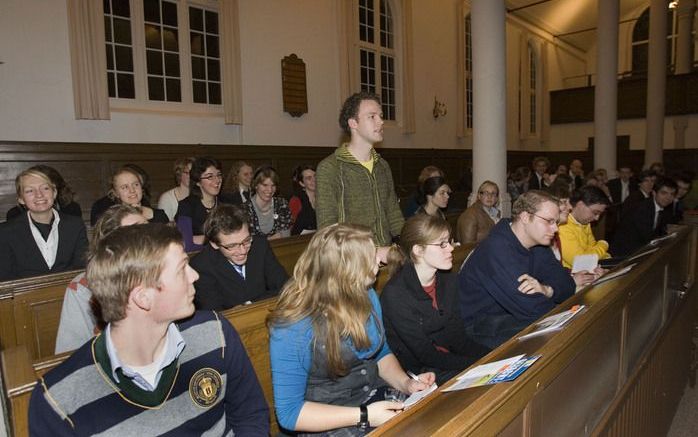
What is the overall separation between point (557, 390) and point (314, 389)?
890 mm

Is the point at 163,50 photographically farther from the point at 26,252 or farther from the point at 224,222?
the point at 224,222

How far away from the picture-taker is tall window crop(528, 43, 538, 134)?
58.0ft

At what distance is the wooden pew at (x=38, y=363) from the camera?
5.00ft

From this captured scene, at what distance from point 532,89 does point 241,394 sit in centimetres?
1886

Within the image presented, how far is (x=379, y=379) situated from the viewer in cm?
220

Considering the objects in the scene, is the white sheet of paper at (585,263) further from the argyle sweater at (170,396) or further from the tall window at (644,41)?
the tall window at (644,41)

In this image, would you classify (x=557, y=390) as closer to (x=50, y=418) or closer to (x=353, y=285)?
(x=353, y=285)

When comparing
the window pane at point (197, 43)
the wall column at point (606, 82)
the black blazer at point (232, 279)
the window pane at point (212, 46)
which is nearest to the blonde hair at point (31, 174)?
the black blazer at point (232, 279)

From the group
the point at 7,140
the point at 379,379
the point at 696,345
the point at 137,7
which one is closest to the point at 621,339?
the point at 379,379

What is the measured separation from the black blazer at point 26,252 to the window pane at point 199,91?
4903 millimetres

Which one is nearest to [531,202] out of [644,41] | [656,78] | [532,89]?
[656,78]

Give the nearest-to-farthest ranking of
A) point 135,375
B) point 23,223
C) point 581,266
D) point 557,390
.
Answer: point 135,375 → point 557,390 → point 23,223 → point 581,266

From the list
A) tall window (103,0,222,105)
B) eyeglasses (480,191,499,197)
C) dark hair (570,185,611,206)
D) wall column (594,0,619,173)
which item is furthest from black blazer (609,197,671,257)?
tall window (103,0,222,105)

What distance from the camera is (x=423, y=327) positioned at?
8.07 ft
